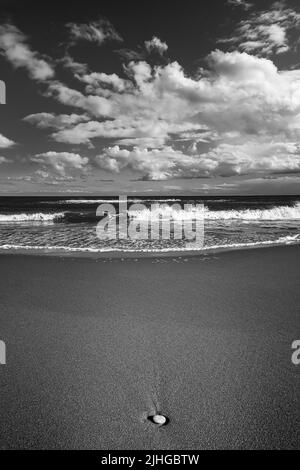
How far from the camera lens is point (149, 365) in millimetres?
3188

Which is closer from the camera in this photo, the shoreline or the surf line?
the surf line

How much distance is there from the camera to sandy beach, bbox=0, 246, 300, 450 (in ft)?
7.55

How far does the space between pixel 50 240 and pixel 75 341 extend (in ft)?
33.6

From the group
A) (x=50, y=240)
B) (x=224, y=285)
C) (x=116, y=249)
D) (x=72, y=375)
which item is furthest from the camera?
(x=50, y=240)

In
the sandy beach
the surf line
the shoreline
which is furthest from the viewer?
the shoreline

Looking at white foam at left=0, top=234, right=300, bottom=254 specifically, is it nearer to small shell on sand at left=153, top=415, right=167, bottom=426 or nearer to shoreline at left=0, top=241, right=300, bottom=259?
shoreline at left=0, top=241, right=300, bottom=259

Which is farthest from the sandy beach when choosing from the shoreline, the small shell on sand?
the shoreline

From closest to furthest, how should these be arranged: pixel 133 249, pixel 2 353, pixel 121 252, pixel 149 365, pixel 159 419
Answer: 1. pixel 159 419
2. pixel 149 365
3. pixel 2 353
4. pixel 121 252
5. pixel 133 249

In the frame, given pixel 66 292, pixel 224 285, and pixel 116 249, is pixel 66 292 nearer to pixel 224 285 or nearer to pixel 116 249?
pixel 224 285

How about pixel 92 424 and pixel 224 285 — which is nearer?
pixel 92 424

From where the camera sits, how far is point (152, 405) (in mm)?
2576

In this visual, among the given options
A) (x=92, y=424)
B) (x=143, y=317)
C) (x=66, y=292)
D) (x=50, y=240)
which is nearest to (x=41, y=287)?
(x=66, y=292)

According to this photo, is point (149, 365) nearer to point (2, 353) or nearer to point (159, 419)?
point (159, 419)

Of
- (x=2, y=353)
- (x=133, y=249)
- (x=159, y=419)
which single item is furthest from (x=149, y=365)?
(x=133, y=249)
